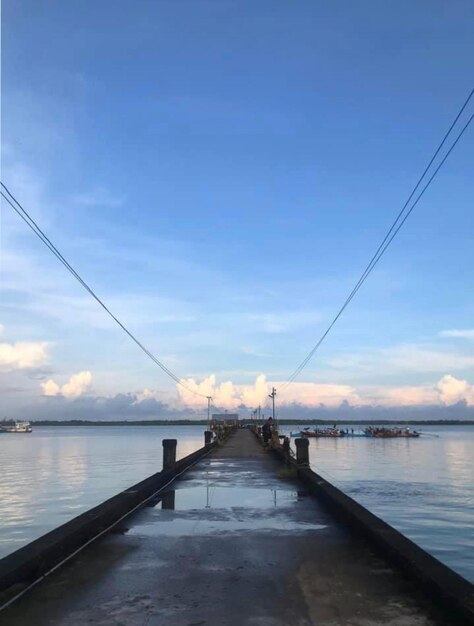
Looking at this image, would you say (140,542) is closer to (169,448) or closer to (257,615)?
(257,615)

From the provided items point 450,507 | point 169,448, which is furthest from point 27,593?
point 450,507

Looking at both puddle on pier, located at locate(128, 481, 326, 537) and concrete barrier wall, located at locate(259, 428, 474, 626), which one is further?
puddle on pier, located at locate(128, 481, 326, 537)

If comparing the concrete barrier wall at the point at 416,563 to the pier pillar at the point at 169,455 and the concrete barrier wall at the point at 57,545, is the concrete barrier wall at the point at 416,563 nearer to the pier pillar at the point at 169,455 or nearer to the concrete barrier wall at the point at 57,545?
the concrete barrier wall at the point at 57,545

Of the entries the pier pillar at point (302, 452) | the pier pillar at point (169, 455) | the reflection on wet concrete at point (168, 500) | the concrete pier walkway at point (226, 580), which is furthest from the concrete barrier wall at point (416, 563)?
the pier pillar at point (169, 455)

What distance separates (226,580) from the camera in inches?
259

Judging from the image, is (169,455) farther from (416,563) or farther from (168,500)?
(416,563)

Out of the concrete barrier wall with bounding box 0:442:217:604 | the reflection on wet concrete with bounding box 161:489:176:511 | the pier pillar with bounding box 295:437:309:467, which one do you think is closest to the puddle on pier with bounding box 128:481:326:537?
the reflection on wet concrete with bounding box 161:489:176:511

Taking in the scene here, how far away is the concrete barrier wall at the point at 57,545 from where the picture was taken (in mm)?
6211

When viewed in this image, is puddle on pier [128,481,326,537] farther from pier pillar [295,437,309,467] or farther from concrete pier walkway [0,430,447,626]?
pier pillar [295,437,309,467]

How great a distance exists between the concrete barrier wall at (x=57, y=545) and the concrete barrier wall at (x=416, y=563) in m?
4.00

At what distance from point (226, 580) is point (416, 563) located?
Answer: 2146mm

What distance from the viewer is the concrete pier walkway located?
17.7 ft

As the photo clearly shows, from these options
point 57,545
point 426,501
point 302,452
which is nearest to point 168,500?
point 57,545

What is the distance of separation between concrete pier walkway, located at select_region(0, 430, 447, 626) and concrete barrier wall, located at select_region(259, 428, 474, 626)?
18 centimetres
